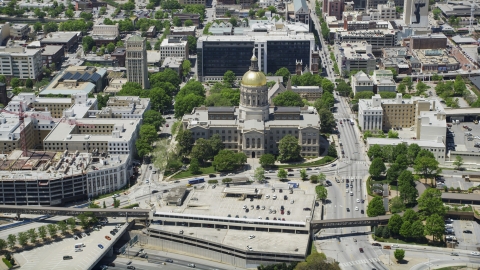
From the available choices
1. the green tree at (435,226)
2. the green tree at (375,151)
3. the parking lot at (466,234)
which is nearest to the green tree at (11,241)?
the green tree at (435,226)

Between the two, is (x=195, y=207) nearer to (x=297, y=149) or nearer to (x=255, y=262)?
(x=255, y=262)

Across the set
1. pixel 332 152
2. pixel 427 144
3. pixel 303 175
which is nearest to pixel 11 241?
pixel 303 175

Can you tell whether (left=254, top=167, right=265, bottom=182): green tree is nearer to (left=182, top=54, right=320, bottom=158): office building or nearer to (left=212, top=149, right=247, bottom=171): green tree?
(left=212, top=149, right=247, bottom=171): green tree

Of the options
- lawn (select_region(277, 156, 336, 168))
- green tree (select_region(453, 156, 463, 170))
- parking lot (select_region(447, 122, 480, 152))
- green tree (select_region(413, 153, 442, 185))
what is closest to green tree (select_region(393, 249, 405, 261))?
green tree (select_region(413, 153, 442, 185))

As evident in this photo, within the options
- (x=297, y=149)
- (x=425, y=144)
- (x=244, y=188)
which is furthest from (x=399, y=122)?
(x=244, y=188)

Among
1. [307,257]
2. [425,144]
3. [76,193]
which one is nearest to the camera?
[307,257]

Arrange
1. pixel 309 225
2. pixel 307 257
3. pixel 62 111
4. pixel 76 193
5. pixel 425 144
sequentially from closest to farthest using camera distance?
1. pixel 307 257
2. pixel 309 225
3. pixel 76 193
4. pixel 425 144
5. pixel 62 111

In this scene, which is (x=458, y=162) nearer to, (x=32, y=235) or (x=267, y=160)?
(x=267, y=160)
